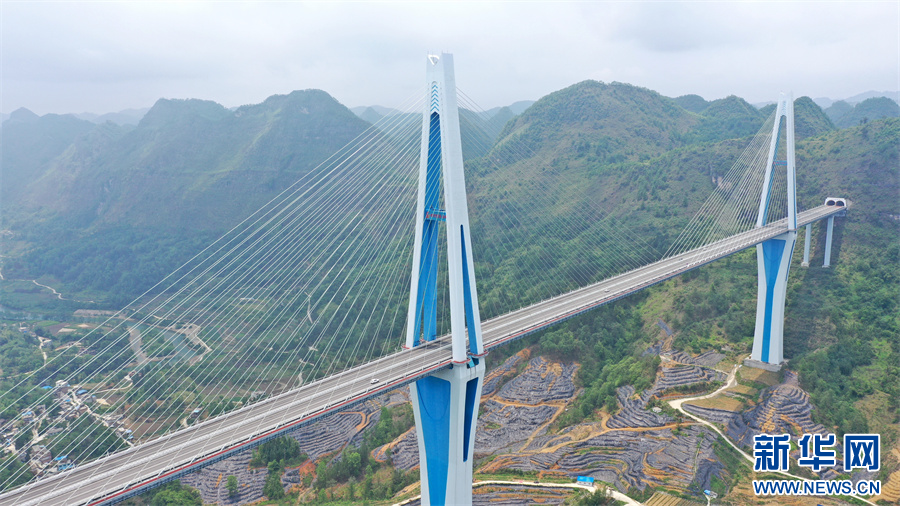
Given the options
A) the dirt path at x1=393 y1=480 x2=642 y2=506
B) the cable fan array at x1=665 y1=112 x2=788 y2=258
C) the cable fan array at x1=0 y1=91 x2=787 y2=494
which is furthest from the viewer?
the cable fan array at x1=665 y1=112 x2=788 y2=258

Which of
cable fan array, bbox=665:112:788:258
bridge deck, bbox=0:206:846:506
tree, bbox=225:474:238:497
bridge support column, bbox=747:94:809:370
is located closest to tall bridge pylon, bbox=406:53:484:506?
bridge deck, bbox=0:206:846:506

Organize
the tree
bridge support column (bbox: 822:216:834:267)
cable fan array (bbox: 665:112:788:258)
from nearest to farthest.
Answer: the tree
bridge support column (bbox: 822:216:834:267)
cable fan array (bbox: 665:112:788:258)

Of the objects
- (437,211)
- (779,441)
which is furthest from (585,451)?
(437,211)

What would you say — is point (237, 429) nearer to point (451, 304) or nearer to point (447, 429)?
point (447, 429)

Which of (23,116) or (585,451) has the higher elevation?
(23,116)

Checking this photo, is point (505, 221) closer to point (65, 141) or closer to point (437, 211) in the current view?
point (437, 211)

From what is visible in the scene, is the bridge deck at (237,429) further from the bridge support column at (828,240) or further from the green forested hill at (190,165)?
the green forested hill at (190,165)

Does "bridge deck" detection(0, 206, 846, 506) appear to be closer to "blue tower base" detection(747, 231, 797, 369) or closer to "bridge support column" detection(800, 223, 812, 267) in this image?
"blue tower base" detection(747, 231, 797, 369)

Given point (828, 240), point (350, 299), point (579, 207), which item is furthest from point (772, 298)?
point (350, 299)
